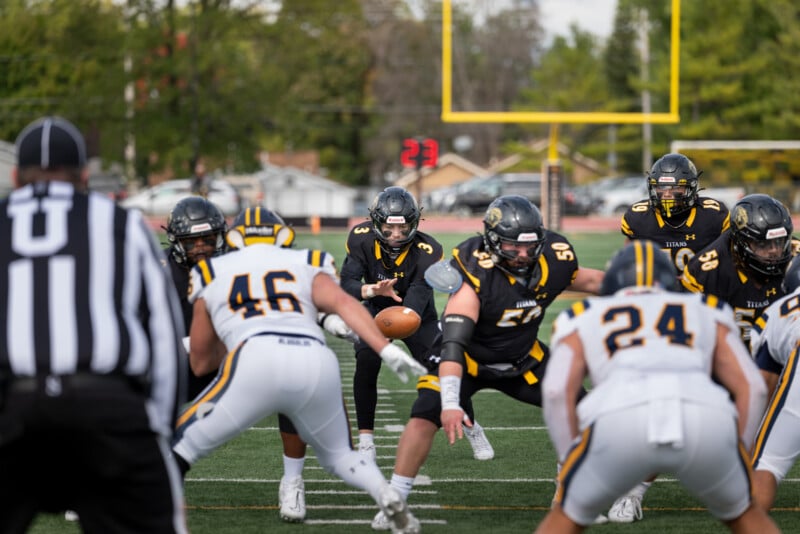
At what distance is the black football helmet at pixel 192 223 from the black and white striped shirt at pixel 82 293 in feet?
8.35

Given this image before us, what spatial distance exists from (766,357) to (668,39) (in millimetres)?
43075

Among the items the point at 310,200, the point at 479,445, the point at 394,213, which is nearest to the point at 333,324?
the point at 394,213

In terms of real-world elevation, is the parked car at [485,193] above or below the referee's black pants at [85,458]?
below

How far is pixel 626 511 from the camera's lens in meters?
5.71

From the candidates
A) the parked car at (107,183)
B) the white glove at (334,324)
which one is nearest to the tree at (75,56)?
the parked car at (107,183)

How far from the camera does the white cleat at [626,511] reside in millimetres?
5699

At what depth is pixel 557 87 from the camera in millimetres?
51156

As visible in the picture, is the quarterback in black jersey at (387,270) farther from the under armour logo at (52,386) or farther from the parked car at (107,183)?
the parked car at (107,183)

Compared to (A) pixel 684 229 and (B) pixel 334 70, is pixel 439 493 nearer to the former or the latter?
(A) pixel 684 229

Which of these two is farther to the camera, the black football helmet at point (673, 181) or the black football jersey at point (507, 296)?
the black football helmet at point (673, 181)

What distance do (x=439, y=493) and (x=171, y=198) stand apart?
30.2 metres

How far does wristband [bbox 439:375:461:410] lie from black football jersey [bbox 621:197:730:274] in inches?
116

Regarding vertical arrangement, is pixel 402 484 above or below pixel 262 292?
below

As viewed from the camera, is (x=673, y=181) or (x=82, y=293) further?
(x=673, y=181)
